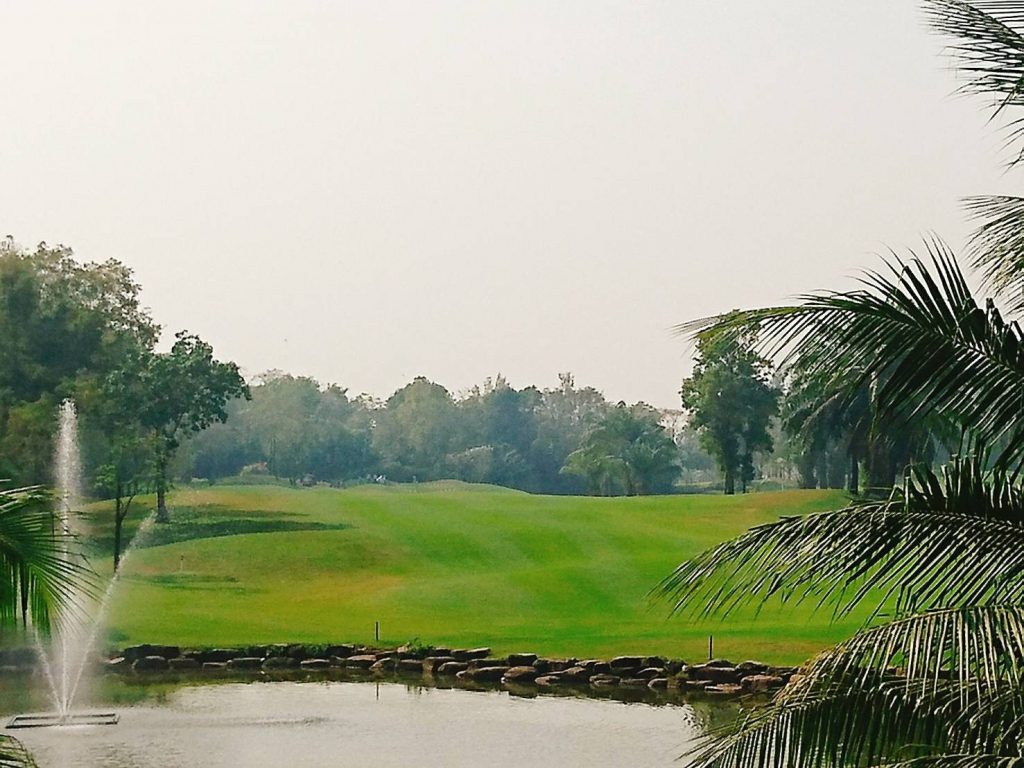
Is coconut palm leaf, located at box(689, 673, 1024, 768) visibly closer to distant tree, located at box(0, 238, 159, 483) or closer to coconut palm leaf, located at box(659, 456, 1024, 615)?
coconut palm leaf, located at box(659, 456, 1024, 615)

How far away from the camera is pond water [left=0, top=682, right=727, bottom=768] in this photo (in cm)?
1919

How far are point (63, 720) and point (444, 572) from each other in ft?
72.3

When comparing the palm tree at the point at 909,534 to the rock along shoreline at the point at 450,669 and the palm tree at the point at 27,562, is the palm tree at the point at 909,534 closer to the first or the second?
the palm tree at the point at 27,562

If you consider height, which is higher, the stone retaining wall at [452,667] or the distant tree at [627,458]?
the distant tree at [627,458]

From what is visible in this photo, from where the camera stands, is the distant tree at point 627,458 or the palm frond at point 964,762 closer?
the palm frond at point 964,762

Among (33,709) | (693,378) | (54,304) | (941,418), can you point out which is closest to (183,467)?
(54,304)

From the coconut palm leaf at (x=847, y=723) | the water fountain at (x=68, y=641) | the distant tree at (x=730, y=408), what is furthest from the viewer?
the distant tree at (x=730, y=408)

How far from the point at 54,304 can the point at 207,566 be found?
13569 mm

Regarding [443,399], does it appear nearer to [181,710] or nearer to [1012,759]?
[181,710]

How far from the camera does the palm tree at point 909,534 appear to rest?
277 inches

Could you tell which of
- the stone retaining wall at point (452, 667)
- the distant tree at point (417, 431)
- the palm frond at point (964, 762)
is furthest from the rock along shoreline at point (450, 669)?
the distant tree at point (417, 431)

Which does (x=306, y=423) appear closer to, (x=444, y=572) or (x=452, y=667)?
(x=444, y=572)

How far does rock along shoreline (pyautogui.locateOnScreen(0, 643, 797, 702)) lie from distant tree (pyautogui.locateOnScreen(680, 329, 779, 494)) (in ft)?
102

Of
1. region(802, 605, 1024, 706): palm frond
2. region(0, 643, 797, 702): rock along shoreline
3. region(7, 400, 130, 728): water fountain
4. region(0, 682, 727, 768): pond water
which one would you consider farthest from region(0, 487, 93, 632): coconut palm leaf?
region(0, 643, 797, 702): rock along shoreline
